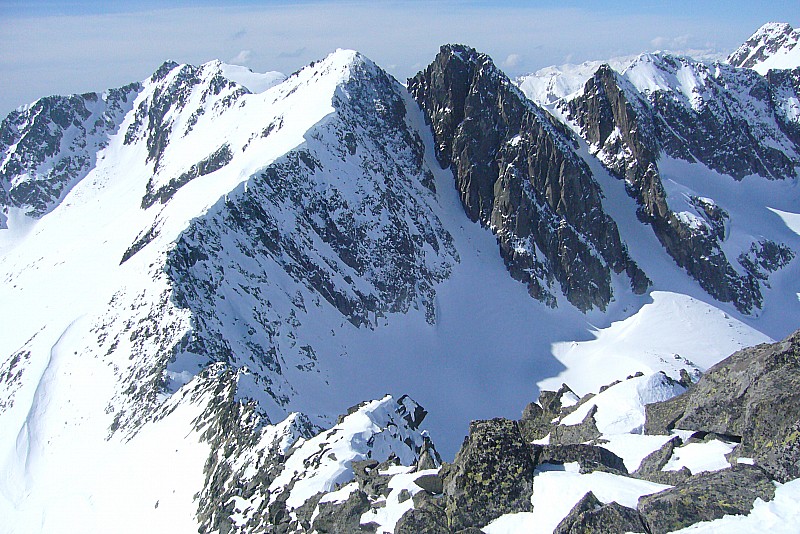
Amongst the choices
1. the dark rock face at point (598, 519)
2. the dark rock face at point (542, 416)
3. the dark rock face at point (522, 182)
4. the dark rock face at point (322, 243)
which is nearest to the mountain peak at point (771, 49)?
the dark rock face at point (522, 182)

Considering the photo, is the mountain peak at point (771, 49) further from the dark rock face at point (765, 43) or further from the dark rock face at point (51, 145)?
the dark rock face at point (51, 145)

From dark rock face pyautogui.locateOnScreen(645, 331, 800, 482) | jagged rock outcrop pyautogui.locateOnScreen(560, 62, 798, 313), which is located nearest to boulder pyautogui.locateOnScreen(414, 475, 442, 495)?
dark rock face pyautogui.locateOnScreen(645, 331, 800, 482)

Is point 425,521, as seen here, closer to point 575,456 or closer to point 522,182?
point 575,456

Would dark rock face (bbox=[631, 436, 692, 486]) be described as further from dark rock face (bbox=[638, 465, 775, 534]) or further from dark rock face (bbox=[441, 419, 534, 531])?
A: dark rock face (bbox=[441, 419, 534, 531])

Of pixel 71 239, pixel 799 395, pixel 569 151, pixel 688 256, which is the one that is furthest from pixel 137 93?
pixel 799 395

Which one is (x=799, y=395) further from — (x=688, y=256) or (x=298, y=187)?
(x=688, y=256)

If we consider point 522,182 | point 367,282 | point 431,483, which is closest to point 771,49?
point 522,182
